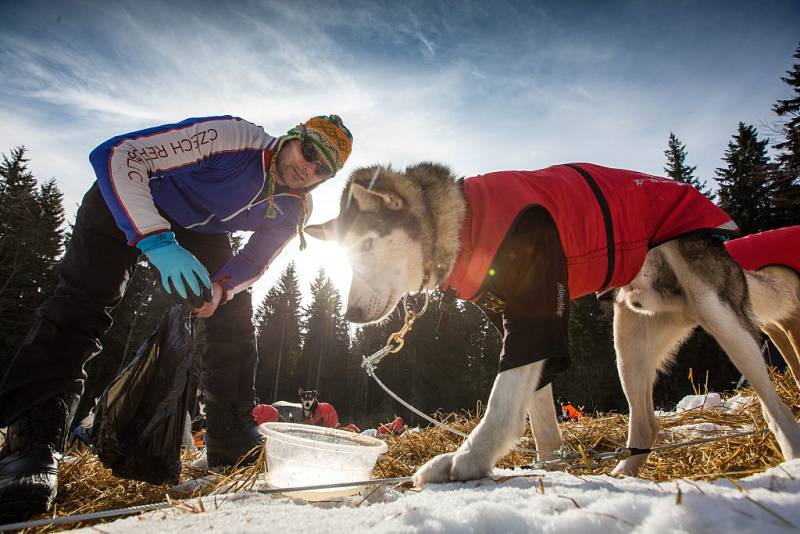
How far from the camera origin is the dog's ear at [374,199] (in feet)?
8.50

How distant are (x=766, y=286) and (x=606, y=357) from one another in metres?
28.9

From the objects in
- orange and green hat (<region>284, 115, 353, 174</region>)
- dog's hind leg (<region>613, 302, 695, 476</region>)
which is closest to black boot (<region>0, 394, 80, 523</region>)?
orange and green hat (<region>284, 115, 353, 174</region>)

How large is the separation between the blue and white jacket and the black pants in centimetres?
29

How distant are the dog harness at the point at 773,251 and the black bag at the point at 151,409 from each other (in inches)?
182

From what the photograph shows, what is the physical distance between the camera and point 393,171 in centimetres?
295

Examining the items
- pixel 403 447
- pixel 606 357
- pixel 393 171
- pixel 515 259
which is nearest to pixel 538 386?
pixel 515 259

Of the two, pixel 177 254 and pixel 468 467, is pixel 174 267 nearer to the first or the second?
pixel 177 254

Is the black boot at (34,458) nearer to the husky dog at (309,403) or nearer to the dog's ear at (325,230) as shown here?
the dog's ear at (325,230)

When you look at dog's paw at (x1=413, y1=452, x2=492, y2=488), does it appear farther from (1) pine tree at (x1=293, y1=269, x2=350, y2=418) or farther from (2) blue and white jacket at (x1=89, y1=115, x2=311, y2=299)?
(1) pine tree at (x1=293, y1=269, x2=350, y2=418)

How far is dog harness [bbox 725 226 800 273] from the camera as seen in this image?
3.60 m

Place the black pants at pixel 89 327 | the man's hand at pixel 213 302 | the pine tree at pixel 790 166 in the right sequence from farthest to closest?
the pine tree at pixel 790 166, the man's hand at pixel 213 302, the black pants at pixel 89 327

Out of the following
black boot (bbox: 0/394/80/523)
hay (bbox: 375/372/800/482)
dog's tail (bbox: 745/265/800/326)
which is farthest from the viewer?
dog's tail (bbox: 745/265/800/326)

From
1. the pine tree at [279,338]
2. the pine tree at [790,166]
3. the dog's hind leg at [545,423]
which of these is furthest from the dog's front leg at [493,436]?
the pine tree at [279,338]

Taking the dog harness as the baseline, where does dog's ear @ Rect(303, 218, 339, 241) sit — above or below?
above
